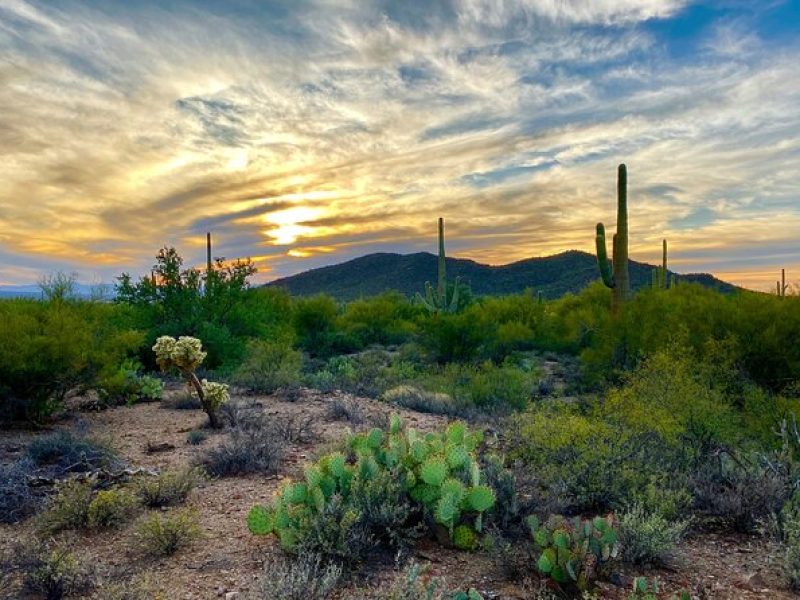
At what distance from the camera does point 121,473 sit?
23.1ft

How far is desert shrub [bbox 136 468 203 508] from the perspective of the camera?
6371 mm

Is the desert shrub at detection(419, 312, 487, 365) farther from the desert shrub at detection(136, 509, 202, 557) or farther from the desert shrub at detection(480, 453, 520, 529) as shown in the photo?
the desert shrub at detection(136, 509, 202, 557)

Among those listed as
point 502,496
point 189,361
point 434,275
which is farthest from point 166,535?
point 434,275

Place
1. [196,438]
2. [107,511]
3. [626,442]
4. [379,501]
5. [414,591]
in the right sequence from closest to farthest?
[414,591]
[379,501]
[107,511]
[626,442]
[196,438]

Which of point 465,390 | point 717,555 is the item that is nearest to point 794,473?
point 717,555

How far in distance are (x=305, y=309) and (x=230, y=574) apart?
21410 millimetres

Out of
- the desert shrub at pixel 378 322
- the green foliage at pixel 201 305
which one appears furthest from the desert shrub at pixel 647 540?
the desert shrub at pixel 378 322

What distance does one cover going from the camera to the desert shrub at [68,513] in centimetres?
573

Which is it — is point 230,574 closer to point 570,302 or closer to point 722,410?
point 722,410

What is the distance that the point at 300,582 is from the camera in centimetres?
425

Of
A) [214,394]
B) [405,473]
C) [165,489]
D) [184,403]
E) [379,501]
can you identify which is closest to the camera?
[379,501]

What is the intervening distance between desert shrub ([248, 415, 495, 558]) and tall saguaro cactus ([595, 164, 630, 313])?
1290 cm

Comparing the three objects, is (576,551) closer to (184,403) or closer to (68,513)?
(68,513)

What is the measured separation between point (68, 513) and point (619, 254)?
15.8m
